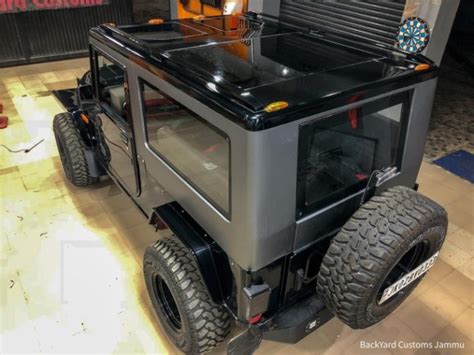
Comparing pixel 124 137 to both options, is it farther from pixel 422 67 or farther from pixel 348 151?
pixel 422 67

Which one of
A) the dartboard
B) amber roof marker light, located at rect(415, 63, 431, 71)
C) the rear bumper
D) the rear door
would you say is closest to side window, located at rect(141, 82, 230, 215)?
the rear door

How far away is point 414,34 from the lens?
354cm

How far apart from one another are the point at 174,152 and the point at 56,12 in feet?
20.6

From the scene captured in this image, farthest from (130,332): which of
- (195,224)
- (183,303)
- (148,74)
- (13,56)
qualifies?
(13,56)

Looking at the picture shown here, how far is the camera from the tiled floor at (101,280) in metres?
2.47

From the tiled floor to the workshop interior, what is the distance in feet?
0.04

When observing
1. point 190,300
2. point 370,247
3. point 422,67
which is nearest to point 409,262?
point 370,247

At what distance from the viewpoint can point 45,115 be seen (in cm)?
533

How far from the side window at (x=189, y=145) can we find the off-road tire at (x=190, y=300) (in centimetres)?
39

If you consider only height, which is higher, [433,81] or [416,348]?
[433,81]

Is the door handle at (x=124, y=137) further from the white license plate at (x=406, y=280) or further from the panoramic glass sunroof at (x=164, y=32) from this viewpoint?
the white license plate at (x=406, y=280)

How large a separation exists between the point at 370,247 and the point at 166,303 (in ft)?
4.44

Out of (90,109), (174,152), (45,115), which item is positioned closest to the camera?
(174,152)

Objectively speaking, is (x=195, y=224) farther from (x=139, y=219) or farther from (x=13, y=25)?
(x=13, y=25)
